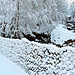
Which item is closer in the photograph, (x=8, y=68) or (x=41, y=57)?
(x=41, y=57)

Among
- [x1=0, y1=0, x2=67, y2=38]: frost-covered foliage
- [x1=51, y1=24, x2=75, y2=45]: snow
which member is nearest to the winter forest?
[x1=0, y1=0, x2=67, y2=38]: frost-covered foliage

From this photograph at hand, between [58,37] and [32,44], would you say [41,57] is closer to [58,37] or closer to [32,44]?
[32,44]

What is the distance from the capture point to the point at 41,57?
2.17 meters

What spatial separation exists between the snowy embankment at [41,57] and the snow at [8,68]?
112 mm

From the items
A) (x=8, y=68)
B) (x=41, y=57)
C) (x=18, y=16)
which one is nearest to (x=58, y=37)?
(x=18, y=16)

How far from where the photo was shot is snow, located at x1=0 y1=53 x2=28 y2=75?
2.55m

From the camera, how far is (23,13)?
538 cm

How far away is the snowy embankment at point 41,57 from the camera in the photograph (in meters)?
1.72

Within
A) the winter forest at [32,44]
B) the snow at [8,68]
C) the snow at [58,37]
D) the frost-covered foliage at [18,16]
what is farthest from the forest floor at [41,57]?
the snow at [58,37]

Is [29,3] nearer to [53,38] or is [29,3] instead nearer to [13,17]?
[13,17]

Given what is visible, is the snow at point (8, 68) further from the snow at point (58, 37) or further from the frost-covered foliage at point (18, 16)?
the snow at point (58, 37)

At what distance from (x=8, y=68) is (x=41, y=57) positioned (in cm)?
118

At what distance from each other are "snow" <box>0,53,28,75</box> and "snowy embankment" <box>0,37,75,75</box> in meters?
0.11

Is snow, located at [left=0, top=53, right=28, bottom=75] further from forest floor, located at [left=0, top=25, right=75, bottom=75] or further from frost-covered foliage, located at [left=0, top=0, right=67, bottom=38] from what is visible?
frost-covered foliage, located at [left=0, top=0, right=67, bottom=38]
